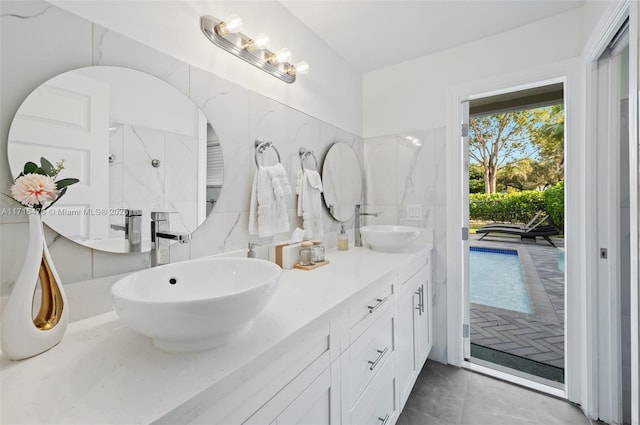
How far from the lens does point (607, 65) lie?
1509 mm

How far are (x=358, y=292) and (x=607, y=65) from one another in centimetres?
183

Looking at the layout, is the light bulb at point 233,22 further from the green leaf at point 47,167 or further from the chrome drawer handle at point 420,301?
the chrome drawer handle at point 420,301

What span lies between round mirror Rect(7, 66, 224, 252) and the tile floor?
1647 millimetres

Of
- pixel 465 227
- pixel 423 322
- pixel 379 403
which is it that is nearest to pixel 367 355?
pixel 379 403

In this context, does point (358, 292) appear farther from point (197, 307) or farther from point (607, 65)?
point (607, 65)

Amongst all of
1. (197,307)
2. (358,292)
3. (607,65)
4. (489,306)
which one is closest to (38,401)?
(197,307)

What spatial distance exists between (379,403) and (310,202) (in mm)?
1089

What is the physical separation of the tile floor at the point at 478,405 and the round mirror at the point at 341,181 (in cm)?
126

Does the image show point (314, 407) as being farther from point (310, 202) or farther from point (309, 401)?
point (310, 202)

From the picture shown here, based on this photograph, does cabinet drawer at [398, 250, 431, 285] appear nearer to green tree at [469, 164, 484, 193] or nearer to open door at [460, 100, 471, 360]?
open door at [460, 100, 471, 360]

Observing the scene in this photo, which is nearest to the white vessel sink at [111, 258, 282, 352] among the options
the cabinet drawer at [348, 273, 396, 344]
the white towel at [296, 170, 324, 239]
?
the cabinet drawer at [348, 273, 396, 344]

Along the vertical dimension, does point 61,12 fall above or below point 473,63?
below

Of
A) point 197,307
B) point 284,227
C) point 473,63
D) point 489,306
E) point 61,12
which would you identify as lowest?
point 489,306

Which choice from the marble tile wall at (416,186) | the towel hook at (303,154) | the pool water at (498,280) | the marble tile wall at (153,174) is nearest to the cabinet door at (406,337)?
the marble tile wall at (416,186)
